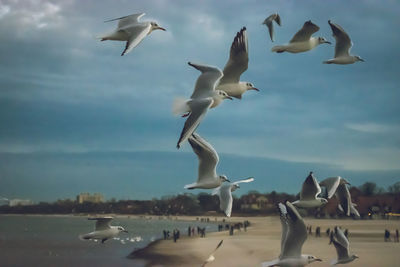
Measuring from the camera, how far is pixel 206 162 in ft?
20.2

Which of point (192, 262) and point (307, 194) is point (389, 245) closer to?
point (192, 262)

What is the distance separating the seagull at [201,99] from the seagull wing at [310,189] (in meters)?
1.65

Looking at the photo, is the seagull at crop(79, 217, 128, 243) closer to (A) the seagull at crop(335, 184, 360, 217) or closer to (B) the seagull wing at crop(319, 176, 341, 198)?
(B) the seagull wing at crop(319, 176, 341, 198)

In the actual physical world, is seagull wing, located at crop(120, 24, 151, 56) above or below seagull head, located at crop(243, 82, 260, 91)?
above

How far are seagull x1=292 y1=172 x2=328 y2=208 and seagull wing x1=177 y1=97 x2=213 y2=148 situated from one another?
2.07 metres

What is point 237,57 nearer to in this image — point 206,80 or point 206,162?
point 206,80

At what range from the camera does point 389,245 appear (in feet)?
67.5

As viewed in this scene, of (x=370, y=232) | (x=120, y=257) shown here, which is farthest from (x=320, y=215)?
(x=120, y=257)

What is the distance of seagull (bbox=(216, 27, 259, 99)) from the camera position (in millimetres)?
6594

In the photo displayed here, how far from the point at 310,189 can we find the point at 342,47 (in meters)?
2.53

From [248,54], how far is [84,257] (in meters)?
18.8

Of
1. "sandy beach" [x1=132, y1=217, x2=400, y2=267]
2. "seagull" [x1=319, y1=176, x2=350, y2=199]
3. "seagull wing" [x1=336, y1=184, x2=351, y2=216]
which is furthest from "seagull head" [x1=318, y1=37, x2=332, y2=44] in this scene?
"sandy beach" [x1=132, y1=217, x2=400, y2=267]

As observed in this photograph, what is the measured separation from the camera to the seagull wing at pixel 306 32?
7418 millimetres

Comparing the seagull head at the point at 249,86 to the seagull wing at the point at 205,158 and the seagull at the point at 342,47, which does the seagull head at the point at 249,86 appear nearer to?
the seagull wing at the point at 205,158
